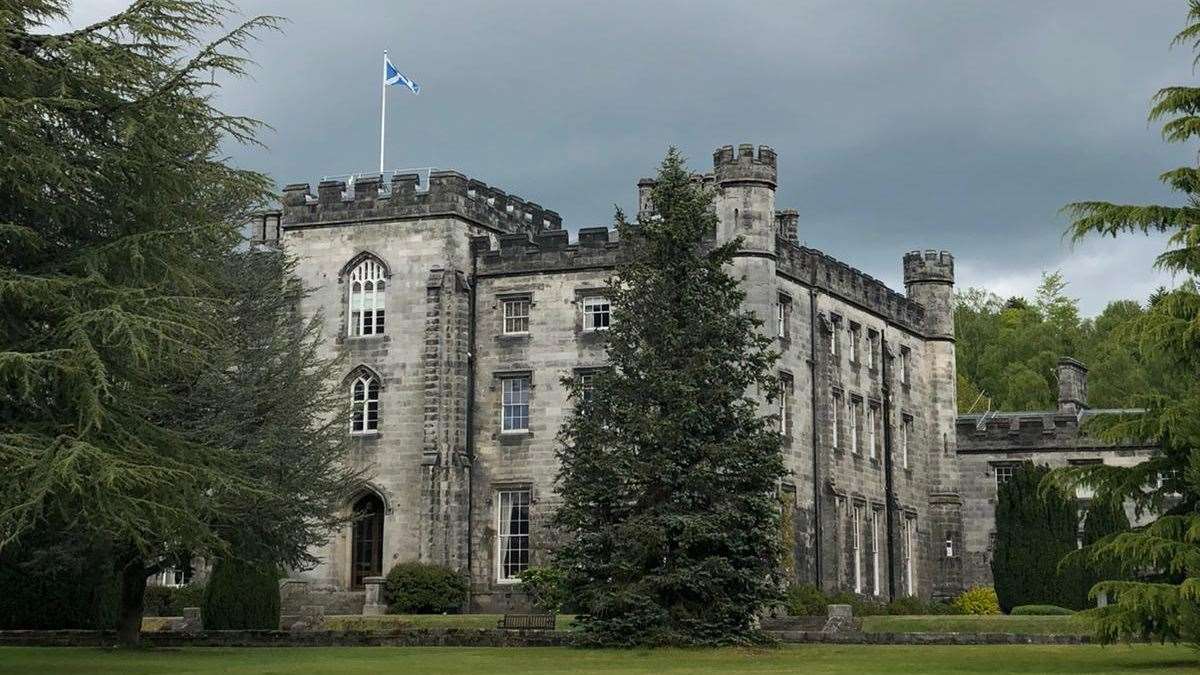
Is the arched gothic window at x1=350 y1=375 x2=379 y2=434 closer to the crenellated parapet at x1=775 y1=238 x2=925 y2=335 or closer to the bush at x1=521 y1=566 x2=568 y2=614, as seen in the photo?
the bush at x1=521 y1=566 x2=568 y2=614

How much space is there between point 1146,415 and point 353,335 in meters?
27.8

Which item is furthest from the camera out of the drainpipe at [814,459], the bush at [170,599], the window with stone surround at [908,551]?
the window with stone surround at [908,551]

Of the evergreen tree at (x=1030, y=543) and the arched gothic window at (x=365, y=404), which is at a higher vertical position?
the arched gothic window at (x=365, y=404)

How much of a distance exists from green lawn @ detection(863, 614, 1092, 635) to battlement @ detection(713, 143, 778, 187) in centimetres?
1149

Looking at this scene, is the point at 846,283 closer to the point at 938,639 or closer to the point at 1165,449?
the point at 938,639

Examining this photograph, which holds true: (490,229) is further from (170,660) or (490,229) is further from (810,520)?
(170,660)

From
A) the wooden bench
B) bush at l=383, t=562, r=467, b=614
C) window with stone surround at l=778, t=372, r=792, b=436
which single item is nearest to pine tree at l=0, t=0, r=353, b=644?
the wooden bench

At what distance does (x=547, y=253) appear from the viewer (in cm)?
4812

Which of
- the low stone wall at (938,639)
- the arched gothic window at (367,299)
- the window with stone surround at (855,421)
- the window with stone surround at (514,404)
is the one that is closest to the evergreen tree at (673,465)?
the low stone wall at (938,639)

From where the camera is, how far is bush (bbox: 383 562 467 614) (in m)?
44.7

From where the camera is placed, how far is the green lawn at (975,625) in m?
34.7

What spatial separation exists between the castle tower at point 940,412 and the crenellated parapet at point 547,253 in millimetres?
14552

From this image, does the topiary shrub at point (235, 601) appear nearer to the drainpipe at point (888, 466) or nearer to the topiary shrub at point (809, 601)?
the topiary shrub at point (809, 601)

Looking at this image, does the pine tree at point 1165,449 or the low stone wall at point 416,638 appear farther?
the low stone wall at point 416,638
